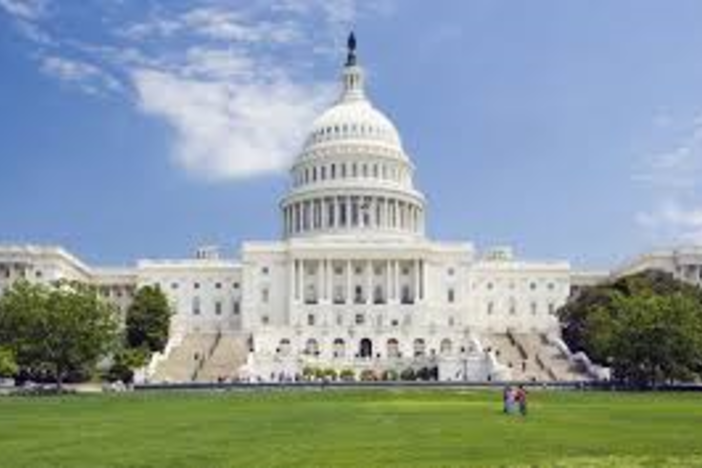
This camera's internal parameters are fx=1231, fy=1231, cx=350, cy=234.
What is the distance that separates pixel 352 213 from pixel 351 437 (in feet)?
487

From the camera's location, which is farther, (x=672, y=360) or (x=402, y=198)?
(x=402, y=198)

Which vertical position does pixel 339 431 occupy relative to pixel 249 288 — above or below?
below

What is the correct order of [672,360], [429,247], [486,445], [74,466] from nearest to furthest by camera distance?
[74,466], [486,445], [672,360], [429,247]

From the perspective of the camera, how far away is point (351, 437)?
128 feet

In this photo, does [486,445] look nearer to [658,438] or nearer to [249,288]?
[658,438]

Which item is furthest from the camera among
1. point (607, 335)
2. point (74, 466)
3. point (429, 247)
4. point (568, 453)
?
point (429, 247)

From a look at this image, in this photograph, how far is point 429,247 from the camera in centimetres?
17450

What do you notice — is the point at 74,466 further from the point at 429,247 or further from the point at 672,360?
the point at 429,247

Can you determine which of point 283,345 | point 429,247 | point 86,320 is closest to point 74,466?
point 86,320

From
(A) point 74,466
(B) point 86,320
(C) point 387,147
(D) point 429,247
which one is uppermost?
(C) point 387,147

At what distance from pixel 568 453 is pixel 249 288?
145m

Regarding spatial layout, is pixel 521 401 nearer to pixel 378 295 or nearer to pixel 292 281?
pixel 378 295

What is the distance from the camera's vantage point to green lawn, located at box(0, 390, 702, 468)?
30953 millimetres

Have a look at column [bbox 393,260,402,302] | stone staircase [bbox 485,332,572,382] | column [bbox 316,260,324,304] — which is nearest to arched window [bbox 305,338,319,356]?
column [bbox 316,260,324,304]
